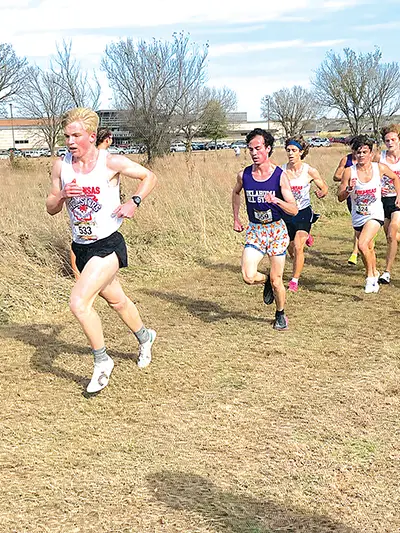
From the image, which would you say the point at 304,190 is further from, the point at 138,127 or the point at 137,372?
the point at 138,127

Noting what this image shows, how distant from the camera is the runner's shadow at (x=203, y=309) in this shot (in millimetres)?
7336

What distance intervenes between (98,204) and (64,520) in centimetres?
231

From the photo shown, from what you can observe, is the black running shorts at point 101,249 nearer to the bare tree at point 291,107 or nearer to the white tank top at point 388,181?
the white tank top at point 388,181

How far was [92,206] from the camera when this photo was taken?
4.80m

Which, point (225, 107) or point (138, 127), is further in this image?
point (225, 107)

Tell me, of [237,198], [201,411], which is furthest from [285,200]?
[201,411]

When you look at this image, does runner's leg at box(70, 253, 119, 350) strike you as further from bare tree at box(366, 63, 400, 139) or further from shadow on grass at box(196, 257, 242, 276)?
bare tree at box(366, 63, 400, 139)

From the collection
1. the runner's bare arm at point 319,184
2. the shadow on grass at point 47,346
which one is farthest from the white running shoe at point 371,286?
the shadow on grass at point 47,346

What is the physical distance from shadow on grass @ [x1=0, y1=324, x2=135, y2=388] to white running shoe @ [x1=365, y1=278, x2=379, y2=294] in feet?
11.7

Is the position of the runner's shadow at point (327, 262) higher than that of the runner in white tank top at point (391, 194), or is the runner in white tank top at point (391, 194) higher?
the runner in white tank top at point (391, 194)

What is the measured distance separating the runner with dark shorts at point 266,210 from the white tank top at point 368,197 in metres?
1.83

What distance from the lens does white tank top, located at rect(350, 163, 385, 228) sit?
25.9 ft

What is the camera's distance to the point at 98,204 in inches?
189

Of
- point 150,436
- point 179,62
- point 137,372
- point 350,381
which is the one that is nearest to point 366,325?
point 350,381
